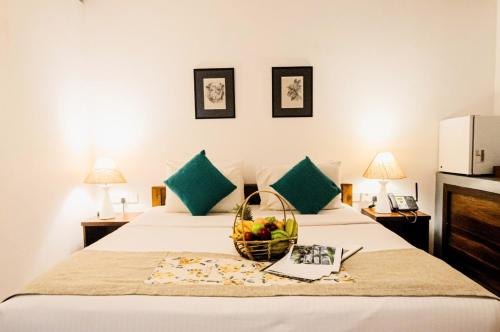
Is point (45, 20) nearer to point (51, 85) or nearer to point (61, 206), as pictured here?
point (51, 85)

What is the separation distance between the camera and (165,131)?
3143 millimetres

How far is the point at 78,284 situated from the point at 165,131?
6.75ft

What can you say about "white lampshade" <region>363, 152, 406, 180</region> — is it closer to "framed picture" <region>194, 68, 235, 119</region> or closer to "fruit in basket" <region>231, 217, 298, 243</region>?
"framed picture" <region>194, 68, 235, 119</region>

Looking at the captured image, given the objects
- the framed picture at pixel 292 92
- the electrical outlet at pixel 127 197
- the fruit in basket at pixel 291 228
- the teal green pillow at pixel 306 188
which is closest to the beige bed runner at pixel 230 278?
the fruit in basket at pixel 291 228

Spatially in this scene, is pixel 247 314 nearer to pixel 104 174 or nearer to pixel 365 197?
pixel 104 174

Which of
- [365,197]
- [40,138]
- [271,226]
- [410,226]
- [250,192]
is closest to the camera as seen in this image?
[271,226]

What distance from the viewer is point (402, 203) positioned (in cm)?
285

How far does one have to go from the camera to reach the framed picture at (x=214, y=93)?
3084 millimetres

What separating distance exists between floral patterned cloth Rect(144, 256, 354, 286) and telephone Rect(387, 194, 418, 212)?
1707 mm

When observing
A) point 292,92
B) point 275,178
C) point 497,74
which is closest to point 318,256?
point 275,178

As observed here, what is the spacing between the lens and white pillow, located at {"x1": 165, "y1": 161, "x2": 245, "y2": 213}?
A: 105 inches

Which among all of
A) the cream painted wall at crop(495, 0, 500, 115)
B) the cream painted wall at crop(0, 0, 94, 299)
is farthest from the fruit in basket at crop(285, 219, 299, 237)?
the cream painted wall at crop(495, 0, 500, 115)

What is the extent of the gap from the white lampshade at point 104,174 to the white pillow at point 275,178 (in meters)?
1.23

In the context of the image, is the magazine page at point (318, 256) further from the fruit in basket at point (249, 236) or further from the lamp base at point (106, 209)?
the lamp base at point (106, 209)
